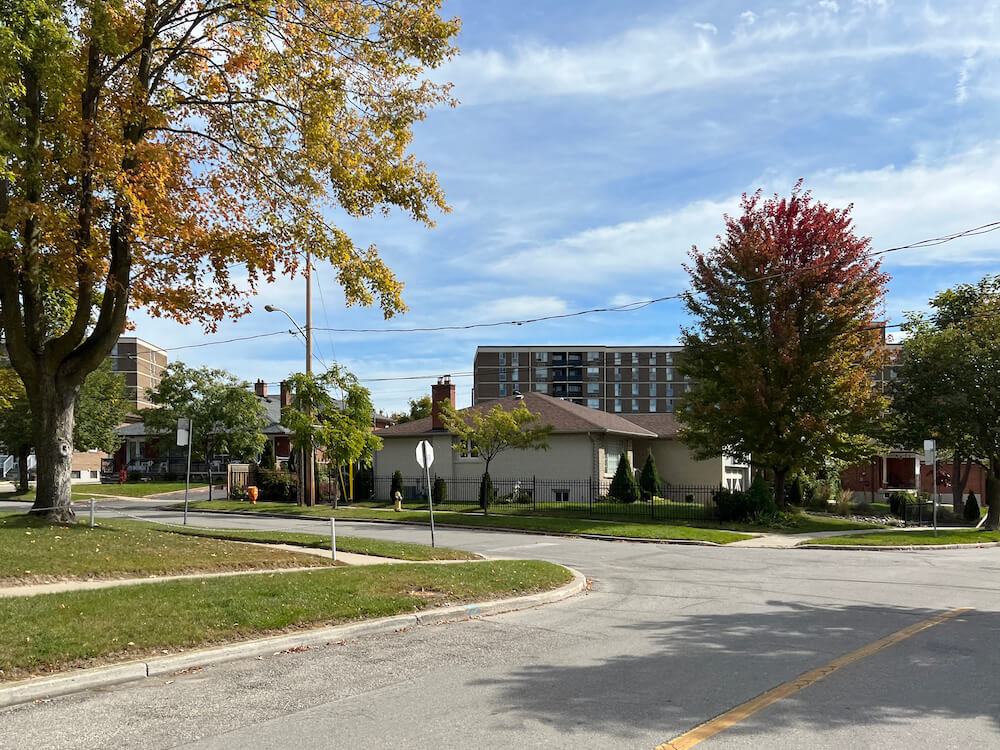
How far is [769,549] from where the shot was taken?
22391 mm

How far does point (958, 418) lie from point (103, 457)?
248ft

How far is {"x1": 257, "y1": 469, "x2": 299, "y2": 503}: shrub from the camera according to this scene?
41625mm

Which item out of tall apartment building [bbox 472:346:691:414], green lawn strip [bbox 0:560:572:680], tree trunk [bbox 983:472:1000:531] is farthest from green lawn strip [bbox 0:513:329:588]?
tall apartment building [bbox 472:346:691:414]

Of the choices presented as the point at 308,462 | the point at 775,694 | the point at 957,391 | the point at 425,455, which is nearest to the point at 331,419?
the point at 308,462

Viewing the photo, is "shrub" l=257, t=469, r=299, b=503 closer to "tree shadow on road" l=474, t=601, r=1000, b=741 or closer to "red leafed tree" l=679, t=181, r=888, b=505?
"red leafed tree" l=679, t=181, r=888, b=505

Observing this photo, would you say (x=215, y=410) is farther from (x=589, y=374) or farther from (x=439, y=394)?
(x=589, y=374)

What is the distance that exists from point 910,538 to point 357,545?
17.0 metres

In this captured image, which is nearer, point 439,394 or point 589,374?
point 439,394

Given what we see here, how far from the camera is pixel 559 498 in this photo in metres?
37.0

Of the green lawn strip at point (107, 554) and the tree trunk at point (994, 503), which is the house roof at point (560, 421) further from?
the green lawn strip at point (107, 554)

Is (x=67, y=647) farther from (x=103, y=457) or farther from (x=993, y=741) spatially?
(x=103, y=457)

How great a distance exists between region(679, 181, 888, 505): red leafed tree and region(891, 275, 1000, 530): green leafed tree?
218 cm

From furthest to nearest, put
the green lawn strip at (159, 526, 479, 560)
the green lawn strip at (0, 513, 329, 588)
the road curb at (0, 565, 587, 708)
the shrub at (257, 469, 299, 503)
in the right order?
the shrub at (257, 469, 299, 503), the green lawn strip at (159, 526, 479, 560), the green lawn strip at (0, 513, 329, 588), the road curb at (0, 565, 587, 708)

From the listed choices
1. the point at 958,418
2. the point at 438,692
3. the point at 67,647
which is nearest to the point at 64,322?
the point at 67,647
